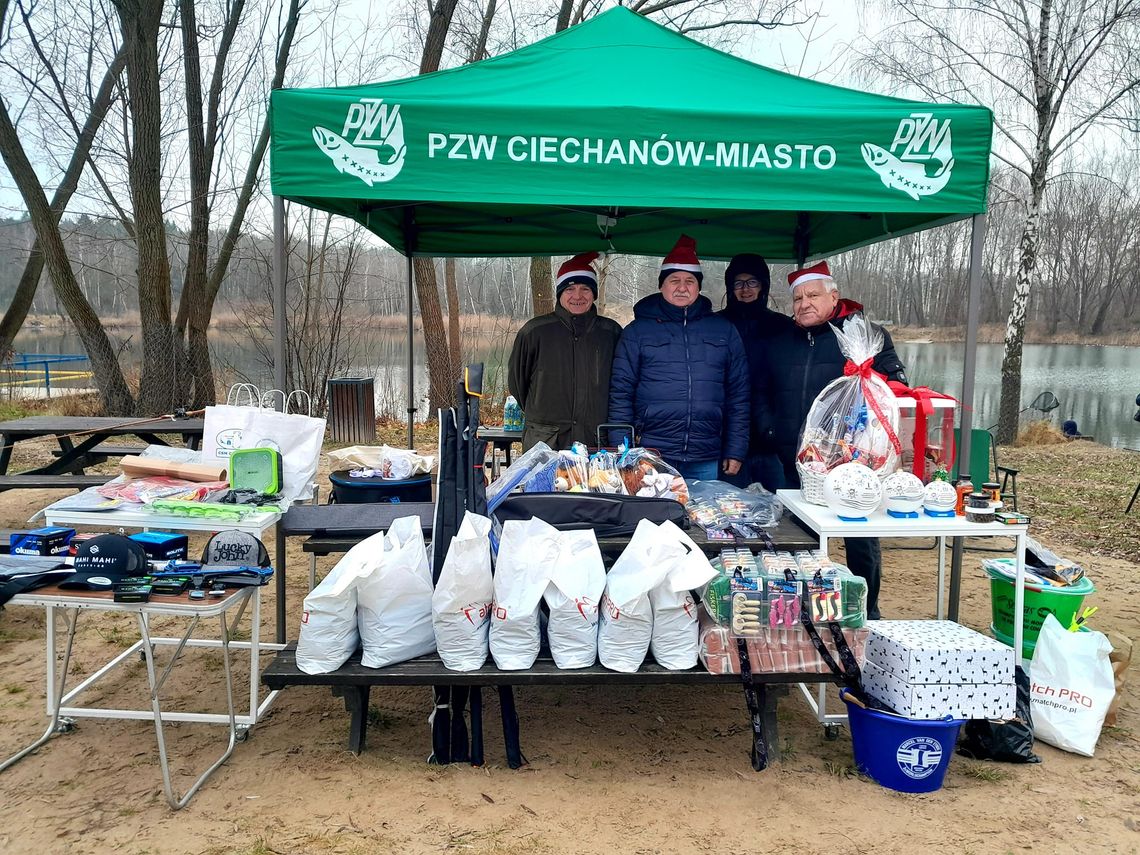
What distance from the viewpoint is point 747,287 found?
421cm

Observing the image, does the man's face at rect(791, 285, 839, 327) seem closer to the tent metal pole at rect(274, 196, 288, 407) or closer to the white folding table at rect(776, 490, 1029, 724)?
the white folding table at rect(776, 490, 1029, 724)

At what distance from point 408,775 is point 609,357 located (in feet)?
7.81

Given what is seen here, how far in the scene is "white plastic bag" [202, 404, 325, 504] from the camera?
3275mm

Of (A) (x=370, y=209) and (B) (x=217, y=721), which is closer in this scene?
(B) (x=217, y=721)

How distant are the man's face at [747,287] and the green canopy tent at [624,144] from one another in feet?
3.45

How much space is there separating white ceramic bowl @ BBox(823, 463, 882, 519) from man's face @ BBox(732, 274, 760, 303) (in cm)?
161

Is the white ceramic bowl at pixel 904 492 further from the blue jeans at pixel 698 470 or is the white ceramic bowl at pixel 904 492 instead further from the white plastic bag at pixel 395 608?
the white plastic bag at pixel 395 608

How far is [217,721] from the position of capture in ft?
9.18

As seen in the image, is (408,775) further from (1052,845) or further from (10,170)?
(10,170)

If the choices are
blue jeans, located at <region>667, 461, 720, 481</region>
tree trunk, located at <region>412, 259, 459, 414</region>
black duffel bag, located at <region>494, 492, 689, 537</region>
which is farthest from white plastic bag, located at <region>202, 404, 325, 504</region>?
tree trunk, located at <region>412, 259, 459, 414</region>

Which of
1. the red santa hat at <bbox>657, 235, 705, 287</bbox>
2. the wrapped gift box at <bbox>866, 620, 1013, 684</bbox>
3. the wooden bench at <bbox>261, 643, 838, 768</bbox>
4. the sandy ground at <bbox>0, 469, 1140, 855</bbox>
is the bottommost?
the sandy ground at <bbox>0, 469, 1140, 855</bbox>

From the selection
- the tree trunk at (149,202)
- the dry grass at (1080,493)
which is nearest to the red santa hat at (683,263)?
the dry grass at (1080,493)

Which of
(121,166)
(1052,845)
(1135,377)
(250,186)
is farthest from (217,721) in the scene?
(1135,377)

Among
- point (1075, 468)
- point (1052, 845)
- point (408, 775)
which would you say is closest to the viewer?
point (1052, 845)
